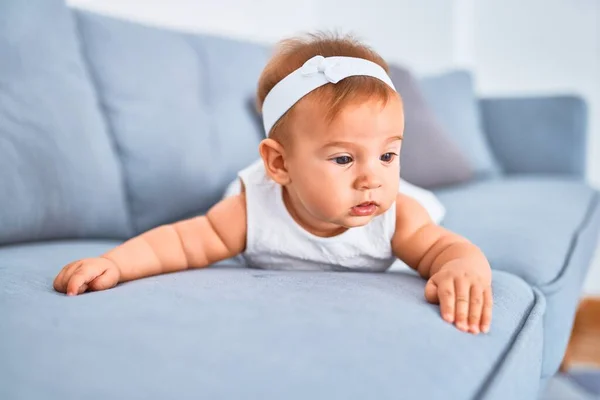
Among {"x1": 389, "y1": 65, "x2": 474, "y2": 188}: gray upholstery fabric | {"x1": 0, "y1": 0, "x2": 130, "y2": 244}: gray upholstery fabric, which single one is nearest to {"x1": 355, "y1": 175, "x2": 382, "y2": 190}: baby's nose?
{"x1": 0, "y1": 0, "x2": 130, "y2": 244}: gray upholstery fabric

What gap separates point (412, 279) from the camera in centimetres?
98

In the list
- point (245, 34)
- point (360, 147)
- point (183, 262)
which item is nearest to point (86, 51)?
point (183, 262)

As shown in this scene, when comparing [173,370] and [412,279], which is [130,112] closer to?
[412,279]

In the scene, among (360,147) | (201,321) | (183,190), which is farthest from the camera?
(183,190)

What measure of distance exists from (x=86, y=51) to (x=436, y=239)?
919mm

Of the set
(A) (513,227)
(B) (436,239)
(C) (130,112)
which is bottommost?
(A) (513,227)

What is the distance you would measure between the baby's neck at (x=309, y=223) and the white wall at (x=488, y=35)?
1.81 meters

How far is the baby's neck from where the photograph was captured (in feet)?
3.67

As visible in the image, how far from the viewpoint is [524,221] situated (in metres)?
1.44

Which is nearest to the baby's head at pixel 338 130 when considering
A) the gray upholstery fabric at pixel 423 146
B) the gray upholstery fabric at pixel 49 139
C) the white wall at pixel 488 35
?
the gray upholstery fabric at pixel 49 139

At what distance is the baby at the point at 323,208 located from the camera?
923 millimetres

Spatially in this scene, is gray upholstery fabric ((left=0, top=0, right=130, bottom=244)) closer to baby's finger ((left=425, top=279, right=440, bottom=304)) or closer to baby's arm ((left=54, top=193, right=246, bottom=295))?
baby's arm ((left=54, top=193, right=246, bottom=295))

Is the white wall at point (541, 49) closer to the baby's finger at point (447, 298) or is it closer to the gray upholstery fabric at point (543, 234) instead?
the gray upholstery fabric at point (543, 234)

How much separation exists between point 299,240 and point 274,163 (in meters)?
0.15
